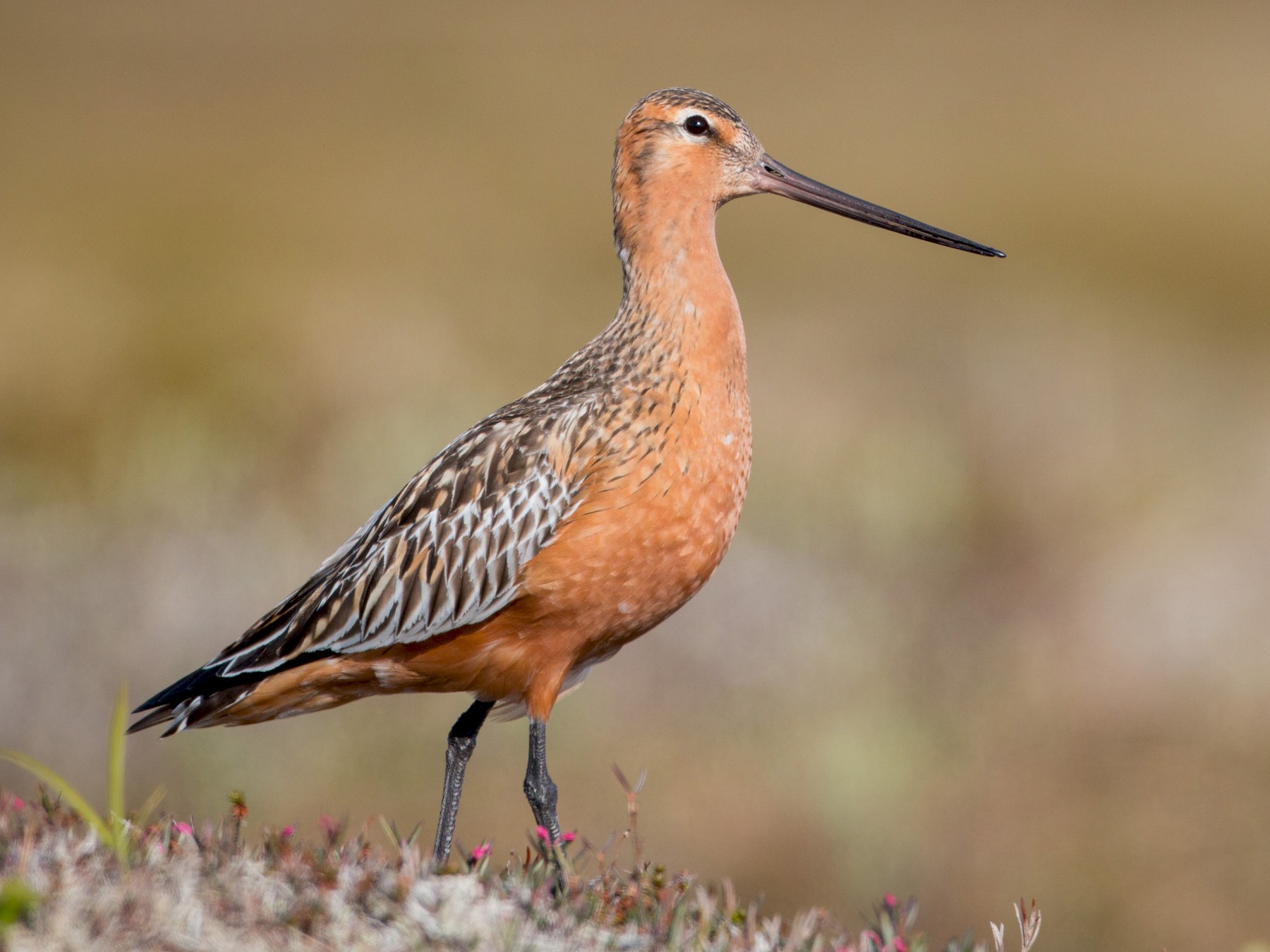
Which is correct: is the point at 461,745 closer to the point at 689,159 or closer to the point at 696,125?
the point at 689,159

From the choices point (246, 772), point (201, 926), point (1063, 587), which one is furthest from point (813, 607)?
point (201, 926)

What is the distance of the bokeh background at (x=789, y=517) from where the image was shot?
10.5m

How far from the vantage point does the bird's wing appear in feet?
17.7

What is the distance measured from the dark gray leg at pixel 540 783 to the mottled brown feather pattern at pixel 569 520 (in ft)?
0.37

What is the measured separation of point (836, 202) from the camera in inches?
243

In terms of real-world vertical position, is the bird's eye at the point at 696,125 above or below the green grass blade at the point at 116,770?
above

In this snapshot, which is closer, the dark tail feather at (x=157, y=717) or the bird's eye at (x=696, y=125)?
the dark tail feather at (x=157, y=717)

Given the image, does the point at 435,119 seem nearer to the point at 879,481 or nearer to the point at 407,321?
the point at 407,321

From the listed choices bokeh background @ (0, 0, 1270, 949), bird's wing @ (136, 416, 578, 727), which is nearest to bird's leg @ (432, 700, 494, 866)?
bird's wing @ (136, 416, 578, 727)

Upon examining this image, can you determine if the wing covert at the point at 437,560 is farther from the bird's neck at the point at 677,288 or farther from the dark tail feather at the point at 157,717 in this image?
the bird's neck at the point at 677,288

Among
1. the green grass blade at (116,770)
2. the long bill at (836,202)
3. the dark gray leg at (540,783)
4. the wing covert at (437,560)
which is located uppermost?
the long bill at (836,202)

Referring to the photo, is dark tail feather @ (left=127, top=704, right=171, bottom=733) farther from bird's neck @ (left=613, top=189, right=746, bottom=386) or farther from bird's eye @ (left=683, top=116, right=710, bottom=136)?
bird's eye @ (left=683, top=116, right=710, bottom=136)

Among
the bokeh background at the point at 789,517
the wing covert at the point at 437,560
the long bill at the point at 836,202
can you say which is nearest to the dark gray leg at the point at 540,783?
the wing covert at the point at 437,560

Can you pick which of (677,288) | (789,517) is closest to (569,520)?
(677,288)
